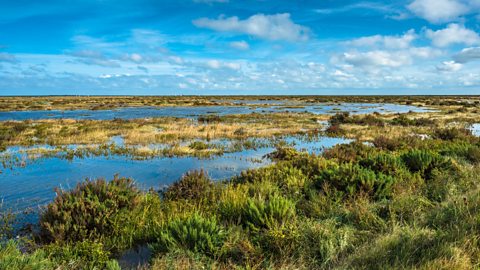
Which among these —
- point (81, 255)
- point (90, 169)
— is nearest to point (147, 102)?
point (90, 169)

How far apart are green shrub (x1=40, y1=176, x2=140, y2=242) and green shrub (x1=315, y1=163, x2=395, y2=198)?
5005mm

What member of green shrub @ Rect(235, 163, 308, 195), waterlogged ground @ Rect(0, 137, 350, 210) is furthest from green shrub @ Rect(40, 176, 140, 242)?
green shrub @ Rect(235, 163, 308, 195)

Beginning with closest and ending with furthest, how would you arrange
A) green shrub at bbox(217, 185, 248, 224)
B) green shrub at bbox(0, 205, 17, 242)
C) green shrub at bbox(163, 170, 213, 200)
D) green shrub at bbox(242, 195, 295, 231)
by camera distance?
green shrub at bbox(242, 195, 295, 231), green shrub at bbox(0, 205, 17, 242), green shrub at bbox(217, 185, 248, 224), green shrub at bbox(163, 170, 213, 200)

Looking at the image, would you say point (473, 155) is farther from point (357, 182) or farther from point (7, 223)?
point (7, 223)

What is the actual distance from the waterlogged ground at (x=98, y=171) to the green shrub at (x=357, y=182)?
14.2ft

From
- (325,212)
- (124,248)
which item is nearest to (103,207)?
(124,248)

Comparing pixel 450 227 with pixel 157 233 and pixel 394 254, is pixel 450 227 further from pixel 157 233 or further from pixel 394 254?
pixel 157 233

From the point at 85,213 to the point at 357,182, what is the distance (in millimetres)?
6370

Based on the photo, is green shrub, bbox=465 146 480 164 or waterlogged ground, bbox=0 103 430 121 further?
waterlogged ground, bbox=0 103 430 121

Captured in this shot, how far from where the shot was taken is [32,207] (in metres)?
8.66

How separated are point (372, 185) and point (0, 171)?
13227 mm

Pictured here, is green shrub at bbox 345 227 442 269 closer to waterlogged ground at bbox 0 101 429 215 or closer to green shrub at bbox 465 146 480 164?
waterlogged ground at bbox 0 101 429 215

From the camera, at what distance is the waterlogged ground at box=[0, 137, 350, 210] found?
33.2 ft

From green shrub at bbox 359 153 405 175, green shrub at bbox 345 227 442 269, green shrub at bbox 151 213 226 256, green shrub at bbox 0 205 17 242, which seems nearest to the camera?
green shrub at bbox 345 227 442 269
